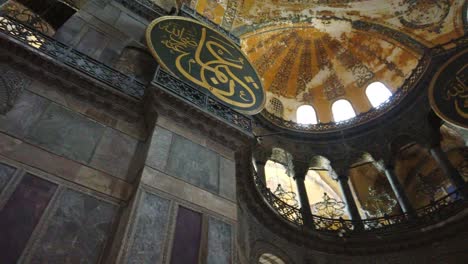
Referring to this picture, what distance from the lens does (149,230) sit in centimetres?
357

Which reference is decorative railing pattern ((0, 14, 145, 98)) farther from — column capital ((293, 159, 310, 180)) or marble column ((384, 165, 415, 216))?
marble column ((384, 165, 415, 216))

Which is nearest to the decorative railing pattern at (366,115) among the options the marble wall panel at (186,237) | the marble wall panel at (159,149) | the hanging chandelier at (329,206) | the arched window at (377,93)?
the arched window at (377,93)

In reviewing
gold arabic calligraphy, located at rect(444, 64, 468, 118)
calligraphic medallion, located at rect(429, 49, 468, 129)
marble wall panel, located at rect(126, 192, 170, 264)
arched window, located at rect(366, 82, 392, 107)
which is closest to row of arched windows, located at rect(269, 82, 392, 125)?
arched window, located at rect(366, 82, 392, 107)

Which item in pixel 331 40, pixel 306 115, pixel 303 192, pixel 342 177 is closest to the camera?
pixel 303 192

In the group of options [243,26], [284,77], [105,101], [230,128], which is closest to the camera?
[105,101]

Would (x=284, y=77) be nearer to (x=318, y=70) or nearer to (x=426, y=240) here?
(x=318, y=70)

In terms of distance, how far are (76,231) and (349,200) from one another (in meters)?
7.87

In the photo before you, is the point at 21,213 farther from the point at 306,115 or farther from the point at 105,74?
the point at 306,115

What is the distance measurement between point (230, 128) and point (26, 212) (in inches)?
134

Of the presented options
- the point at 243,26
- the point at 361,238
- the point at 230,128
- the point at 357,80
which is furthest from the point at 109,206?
the point at 357,80

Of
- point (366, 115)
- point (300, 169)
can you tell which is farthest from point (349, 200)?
point (366, 115)

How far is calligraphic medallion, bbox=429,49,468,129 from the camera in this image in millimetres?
7898

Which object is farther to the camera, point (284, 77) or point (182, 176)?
point (284, 77)

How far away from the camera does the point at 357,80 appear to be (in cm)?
1242
